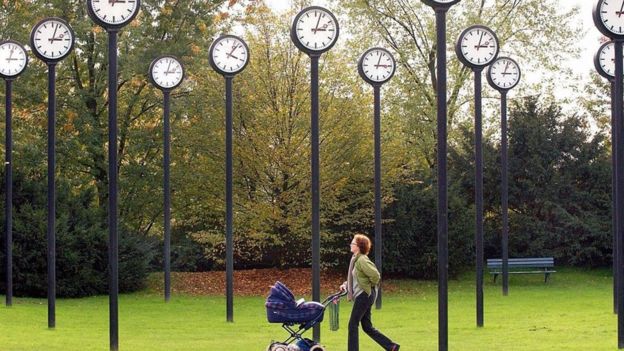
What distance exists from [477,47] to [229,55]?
5.00m

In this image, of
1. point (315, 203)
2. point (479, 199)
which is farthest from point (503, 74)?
point (315, 203)

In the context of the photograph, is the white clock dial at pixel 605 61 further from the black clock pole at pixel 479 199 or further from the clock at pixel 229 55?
the clock at pixel 229 55

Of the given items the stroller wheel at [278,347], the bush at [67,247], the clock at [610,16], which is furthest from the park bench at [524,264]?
the stroller wheel at [278,347]

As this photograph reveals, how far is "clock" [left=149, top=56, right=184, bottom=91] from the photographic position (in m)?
25.3

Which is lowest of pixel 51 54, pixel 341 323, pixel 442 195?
pixel 341 323

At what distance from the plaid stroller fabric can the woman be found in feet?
2.52

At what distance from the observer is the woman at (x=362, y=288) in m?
14.0

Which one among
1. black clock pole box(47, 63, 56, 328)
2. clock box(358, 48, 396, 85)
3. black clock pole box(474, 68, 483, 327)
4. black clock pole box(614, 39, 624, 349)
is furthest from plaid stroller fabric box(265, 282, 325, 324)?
clock box(358, 48, 396, 85)

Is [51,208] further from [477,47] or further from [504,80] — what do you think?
[504,80]

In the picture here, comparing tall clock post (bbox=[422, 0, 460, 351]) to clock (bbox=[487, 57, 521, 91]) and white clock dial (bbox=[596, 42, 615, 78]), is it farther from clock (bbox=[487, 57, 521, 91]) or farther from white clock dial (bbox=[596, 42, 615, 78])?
clock (bbox=[487, 57, 521, 91])

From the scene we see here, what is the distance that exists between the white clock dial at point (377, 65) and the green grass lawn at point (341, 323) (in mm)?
5258

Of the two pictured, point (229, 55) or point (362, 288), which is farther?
point (229, 55)

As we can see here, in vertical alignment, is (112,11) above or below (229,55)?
below

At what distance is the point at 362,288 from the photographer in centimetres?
1402
